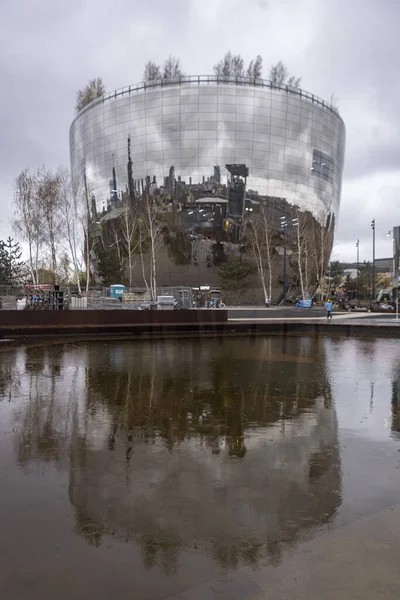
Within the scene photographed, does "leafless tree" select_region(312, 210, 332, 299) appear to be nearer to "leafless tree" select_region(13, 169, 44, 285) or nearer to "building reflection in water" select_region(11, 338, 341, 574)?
"leafless tree" select_region(13, 169, 44, 285)

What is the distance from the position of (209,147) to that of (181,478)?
51731 mm

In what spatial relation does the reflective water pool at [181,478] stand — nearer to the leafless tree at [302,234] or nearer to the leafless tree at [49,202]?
the leafless tree at [49,202]

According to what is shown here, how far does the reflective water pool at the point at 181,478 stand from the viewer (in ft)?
9.62

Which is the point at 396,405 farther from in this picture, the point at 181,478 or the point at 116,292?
the point at 116,292

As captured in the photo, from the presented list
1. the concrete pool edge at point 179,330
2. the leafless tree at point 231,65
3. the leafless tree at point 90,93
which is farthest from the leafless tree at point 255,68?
the concrete pool edge at point 179,330

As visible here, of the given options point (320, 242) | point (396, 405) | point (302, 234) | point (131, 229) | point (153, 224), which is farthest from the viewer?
point (320, 242)

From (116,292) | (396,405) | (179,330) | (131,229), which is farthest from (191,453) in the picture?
(131,229)

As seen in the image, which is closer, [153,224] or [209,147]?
[153,224]

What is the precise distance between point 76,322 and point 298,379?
14.4 m

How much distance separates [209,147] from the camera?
52250 millimetres

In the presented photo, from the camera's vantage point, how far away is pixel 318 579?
2805mm

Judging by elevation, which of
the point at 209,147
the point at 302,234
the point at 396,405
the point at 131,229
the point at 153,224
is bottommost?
the point at 396,405

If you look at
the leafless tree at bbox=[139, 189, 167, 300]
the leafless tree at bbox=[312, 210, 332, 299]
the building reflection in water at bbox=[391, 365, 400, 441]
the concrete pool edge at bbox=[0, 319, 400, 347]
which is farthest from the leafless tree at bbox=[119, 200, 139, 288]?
the building reflection in water at bbox=[391, 365, 400, 441]

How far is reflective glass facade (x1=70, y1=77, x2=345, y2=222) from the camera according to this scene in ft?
172
